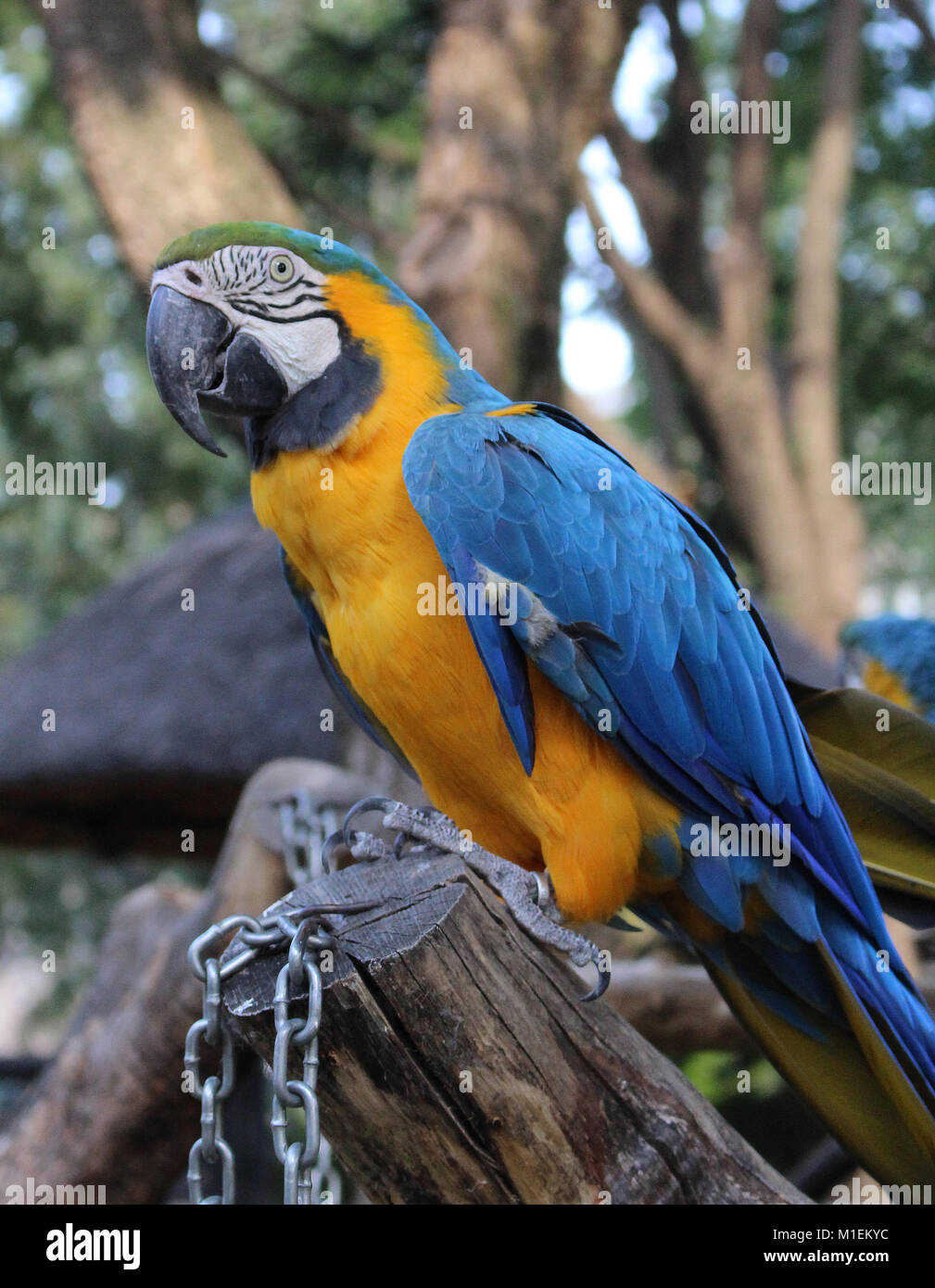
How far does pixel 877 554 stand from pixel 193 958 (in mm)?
12827

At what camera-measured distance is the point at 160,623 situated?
498 cm

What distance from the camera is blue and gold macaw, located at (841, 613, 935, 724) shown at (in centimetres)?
330

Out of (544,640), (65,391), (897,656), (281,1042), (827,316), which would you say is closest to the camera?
(281,1042)

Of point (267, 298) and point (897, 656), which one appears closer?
point (267, 298)

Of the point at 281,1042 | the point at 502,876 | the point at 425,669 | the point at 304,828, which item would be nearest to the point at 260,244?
the point at 425,669

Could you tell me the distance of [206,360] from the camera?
60.7 inches

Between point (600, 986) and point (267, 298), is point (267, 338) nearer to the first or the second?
point (267, 298)

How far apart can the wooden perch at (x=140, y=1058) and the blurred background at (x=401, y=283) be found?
2.06 feet

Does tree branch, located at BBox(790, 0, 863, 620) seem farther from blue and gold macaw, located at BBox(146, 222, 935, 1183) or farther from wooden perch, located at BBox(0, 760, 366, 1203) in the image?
blue and gold macaw, located at BBox(146, 222, 935, 1183)

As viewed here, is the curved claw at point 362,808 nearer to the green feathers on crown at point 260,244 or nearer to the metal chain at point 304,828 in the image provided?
the metal chain at point 304,828

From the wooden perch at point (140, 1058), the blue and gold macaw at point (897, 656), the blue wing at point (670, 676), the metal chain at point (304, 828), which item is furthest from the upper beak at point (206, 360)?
the blue and gold macaw at point (897, 656)

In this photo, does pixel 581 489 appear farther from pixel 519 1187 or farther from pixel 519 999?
pixel 519 1187

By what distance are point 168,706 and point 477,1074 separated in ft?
11.3
